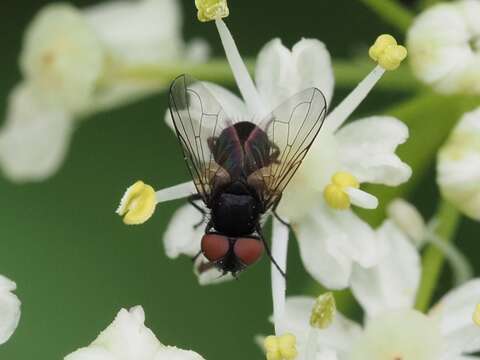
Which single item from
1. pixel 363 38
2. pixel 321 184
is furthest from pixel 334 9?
pixel 321 184

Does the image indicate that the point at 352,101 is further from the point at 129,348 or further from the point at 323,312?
the point at 129,348

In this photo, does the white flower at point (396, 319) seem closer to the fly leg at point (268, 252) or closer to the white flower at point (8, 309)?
the fly leg at point (268, 252)

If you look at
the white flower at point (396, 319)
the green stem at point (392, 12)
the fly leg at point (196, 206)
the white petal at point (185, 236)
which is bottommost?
the white flower at point (396, 319)

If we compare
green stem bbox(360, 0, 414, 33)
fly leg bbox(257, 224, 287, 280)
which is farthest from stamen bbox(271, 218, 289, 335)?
green stem bbox(360, 0, 414, 33)

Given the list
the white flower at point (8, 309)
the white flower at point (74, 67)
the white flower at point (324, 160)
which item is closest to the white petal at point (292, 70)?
→ the white flower at point (324, 160)

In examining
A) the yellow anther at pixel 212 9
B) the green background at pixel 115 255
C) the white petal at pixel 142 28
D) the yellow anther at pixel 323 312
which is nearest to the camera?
the yellow anther at pixel 323 312

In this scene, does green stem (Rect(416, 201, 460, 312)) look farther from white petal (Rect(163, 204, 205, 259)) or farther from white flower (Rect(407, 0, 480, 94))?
white petal (Rect(163, 204, 205, 259))
